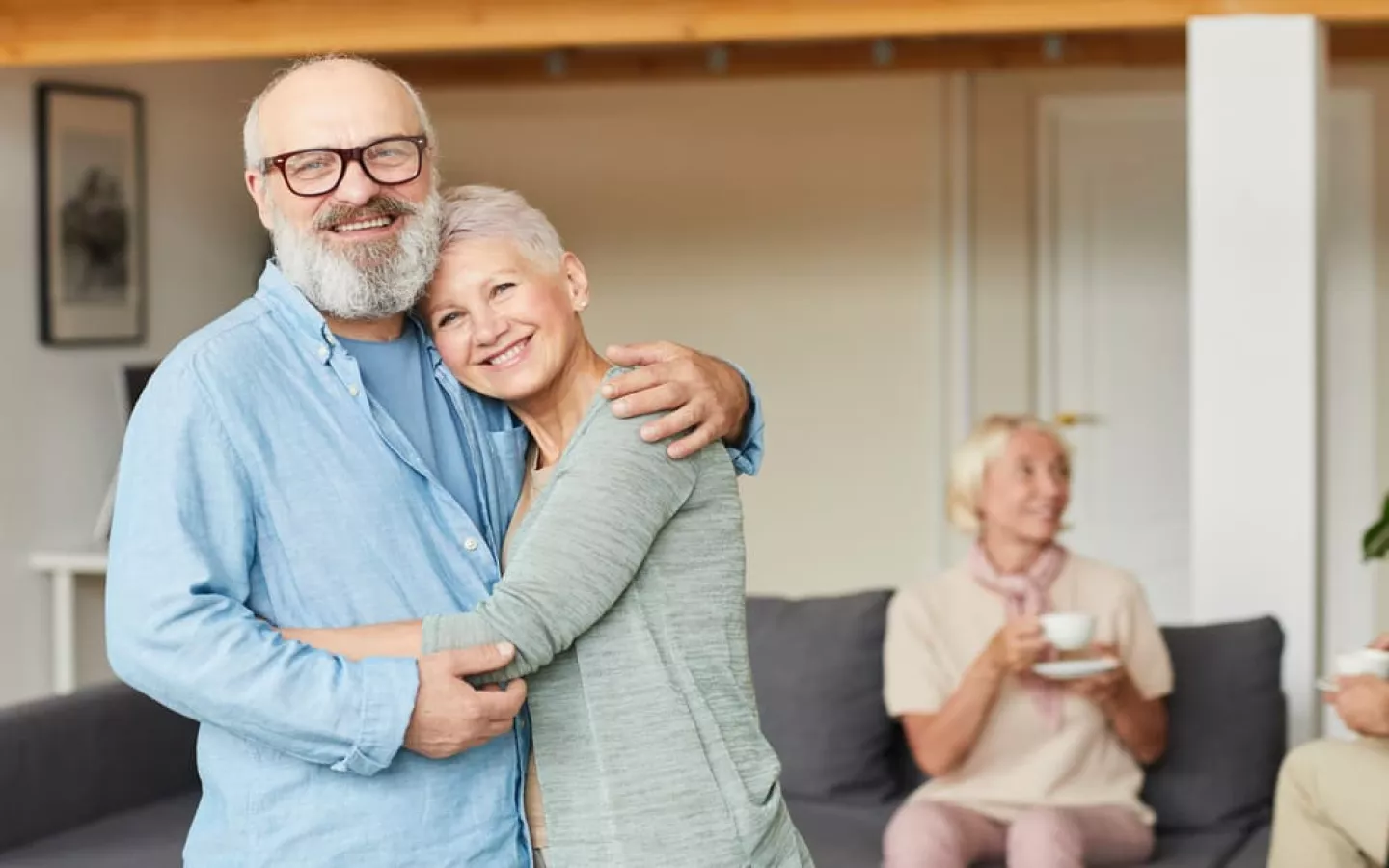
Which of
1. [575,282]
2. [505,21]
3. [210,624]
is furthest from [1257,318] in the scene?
[210,624]

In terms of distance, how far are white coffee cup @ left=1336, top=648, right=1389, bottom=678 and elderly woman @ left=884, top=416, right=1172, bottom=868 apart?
40cm

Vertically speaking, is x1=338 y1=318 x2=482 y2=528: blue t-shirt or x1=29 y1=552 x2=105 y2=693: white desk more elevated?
x1=338 y1=318 x2=482 y2=528: blue t-shirt

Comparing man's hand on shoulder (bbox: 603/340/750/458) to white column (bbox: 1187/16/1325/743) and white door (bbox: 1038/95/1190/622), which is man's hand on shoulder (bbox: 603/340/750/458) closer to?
white column (bbox: 1187/16/1325/743)

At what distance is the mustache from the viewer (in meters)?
1.94

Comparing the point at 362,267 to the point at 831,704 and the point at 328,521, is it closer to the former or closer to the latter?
the point at 328,521

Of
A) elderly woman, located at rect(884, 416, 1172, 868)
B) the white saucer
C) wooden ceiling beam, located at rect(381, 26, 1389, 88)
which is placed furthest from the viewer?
wooden ceiling beam, located at rect(381, 26, 1389, 88)

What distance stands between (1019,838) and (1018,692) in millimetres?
290

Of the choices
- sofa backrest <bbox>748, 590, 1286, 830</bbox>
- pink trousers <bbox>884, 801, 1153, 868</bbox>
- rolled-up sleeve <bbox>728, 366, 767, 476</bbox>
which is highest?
rolled-up sleeve <bbox>728, 366, 767, 476</bbox>

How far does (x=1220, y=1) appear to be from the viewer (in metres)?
4.10

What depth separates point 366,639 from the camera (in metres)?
1.81

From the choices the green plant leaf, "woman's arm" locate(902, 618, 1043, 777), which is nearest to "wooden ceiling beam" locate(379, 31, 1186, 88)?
the green plant leaf

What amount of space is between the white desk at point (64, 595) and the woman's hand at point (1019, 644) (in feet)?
10.0

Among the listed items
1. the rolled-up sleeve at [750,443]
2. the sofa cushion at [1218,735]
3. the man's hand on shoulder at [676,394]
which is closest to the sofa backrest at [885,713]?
the sofa cushion at [1218,735]

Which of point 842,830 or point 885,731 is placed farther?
point 885,731
